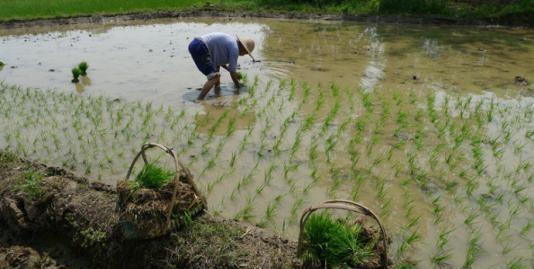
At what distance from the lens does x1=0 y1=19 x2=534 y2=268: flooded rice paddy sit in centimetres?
338

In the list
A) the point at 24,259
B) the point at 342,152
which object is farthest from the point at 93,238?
the point at 342,152

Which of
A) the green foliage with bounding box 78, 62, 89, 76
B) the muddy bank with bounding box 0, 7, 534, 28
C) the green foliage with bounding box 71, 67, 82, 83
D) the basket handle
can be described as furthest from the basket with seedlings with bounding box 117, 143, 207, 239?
the muddy bank with bounding box 0, 7, 534, 28

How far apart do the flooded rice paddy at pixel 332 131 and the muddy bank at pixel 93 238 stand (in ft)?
1.59

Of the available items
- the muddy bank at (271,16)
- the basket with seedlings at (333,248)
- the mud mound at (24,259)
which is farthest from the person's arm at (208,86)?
the muddy bank at (271,16)

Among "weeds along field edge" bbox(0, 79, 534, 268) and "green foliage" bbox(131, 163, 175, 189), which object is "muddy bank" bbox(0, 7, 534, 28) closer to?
"weeds along field edge" bbox(0, 79, 534, 268)

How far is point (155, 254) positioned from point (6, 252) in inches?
46.3

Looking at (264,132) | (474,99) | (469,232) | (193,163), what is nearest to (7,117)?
(193,163)

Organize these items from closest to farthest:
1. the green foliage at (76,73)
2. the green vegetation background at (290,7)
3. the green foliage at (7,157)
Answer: the green foliage at (7,157) → the green foliage at (76,73) → the green vegetation background at (290,7)

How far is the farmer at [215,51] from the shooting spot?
587 centimetres

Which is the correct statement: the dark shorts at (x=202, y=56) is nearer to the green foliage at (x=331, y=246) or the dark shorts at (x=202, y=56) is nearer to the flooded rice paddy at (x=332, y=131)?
the flooded rice paddy at (x=332, y=131)

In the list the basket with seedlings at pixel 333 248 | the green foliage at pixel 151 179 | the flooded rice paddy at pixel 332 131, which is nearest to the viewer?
the basket with seedlings at pixel 333 248

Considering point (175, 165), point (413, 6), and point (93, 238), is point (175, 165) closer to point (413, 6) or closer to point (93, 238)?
point (93, 238)

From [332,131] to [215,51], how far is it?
2.13 m

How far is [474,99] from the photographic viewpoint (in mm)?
6125
